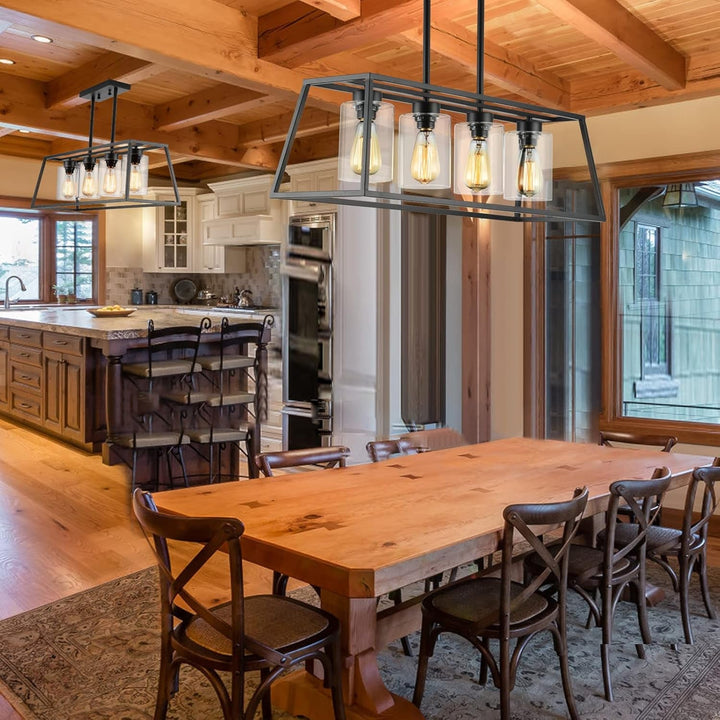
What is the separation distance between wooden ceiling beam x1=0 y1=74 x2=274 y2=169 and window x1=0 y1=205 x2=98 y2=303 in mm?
2745

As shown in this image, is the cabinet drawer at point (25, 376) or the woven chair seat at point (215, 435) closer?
the woven chair seat at point (215, 435)

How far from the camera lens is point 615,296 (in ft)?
15.9

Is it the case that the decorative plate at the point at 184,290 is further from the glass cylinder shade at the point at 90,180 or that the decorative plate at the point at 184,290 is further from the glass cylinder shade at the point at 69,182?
the glass cylinder shade at the point at 90,180

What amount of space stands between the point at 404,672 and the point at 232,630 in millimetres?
1104

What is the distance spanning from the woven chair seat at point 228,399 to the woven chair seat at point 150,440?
281mm

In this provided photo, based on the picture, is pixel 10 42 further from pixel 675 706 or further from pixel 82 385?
pixel 675 706

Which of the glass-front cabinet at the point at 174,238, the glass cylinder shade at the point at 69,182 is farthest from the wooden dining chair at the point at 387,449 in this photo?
the glass-front cabinet at the point at 174,238

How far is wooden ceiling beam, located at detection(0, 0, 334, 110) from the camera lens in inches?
118

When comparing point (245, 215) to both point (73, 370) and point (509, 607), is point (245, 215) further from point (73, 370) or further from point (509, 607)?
point (509, 607)

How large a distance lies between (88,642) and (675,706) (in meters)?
2.11

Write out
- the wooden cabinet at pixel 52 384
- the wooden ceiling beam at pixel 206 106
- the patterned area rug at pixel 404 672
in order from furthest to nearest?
the wooden cabinet at pixel 52 384, the wooden ceiling beam at pixel 206 106, the patterned area rug at pixel 404 672

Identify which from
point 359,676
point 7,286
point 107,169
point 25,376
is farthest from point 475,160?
point 7,286

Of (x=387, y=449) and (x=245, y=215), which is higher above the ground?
(x=245, y=215)

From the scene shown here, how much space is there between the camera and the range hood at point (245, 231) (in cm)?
766
